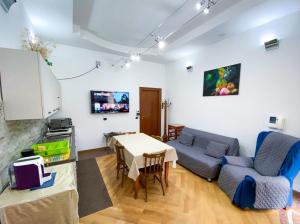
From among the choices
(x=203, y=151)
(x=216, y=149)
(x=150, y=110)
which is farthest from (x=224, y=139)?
(x=150, y=110)

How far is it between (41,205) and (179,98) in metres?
4.28

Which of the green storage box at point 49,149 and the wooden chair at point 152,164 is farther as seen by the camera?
the wooden chair at point 152,164

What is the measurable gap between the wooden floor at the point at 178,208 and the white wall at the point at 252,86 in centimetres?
115

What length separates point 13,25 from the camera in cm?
173

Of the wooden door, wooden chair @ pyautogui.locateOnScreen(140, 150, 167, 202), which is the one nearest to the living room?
wooden chair @ pyautogui.locateOnScreen(140, 150, 167, 202)

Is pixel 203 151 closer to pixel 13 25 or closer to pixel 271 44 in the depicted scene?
pixel 271 44

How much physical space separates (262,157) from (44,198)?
3049 mm

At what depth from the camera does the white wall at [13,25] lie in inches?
57.9

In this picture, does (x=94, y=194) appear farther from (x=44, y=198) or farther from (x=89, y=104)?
(x=89, y=104)

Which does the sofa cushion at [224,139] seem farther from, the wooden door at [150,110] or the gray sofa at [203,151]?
the wooden door at [150,110]

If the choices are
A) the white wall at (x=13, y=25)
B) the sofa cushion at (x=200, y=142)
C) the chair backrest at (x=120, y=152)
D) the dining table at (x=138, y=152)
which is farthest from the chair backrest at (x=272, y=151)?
the white wall at (x=13, y=25)

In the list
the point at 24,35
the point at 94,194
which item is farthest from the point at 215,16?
the point at 94,194

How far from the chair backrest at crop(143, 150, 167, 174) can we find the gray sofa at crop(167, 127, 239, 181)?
3.38 feet

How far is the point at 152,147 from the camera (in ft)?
8.38
